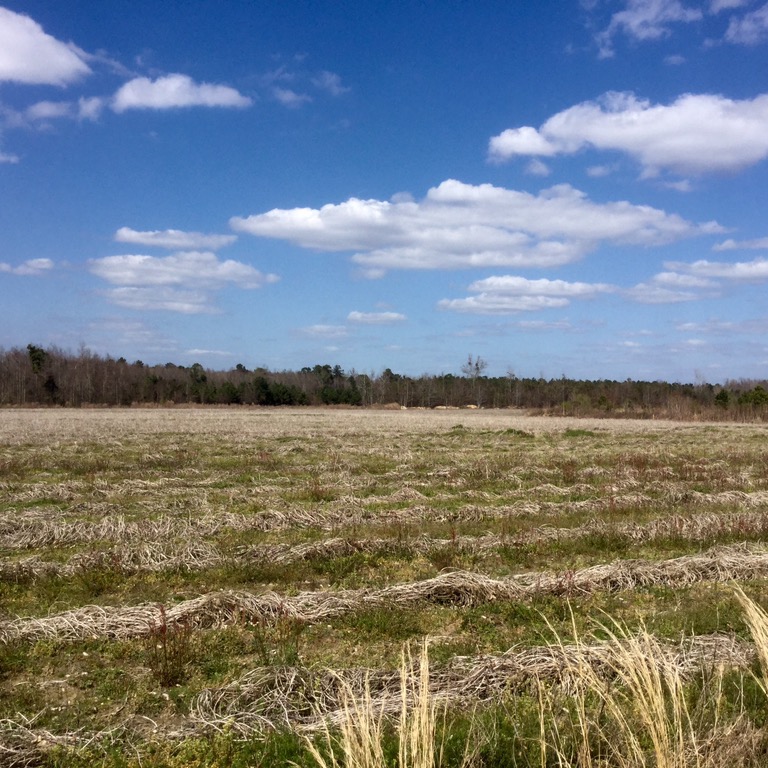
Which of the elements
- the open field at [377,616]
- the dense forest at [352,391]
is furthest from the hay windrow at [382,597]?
the dense forest at [352,391]

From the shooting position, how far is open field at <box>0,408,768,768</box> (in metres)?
4.73

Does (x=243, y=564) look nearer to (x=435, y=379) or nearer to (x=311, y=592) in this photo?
(x=311, y=592)

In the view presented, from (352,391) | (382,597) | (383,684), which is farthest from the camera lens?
(352,391)

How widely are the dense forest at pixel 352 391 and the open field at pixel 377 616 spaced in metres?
54.2

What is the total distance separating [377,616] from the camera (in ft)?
24.7

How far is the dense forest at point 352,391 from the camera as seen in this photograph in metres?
70.1

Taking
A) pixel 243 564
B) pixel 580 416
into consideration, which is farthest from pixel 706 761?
pixel 580 416

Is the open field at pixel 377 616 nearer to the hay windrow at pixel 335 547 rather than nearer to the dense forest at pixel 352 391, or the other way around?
the hay windrow at pixel 335 547

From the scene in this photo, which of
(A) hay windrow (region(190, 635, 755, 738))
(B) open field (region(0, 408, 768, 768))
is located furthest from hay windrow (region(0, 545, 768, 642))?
(A) hay windrow (region(190, 635, 755, 738))

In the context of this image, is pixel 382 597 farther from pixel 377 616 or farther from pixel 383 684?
pixel 383 684

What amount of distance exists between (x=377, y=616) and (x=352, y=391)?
11705 centimetres

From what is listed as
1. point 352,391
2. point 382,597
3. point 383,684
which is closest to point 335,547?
point 382,597

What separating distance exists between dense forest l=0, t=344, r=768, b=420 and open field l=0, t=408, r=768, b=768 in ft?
178

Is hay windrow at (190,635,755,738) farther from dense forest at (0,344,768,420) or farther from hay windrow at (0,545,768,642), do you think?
dense forest at (0,344,768,420)
